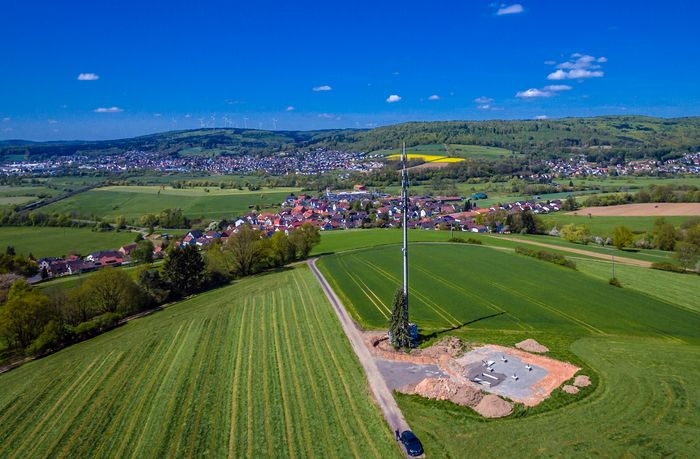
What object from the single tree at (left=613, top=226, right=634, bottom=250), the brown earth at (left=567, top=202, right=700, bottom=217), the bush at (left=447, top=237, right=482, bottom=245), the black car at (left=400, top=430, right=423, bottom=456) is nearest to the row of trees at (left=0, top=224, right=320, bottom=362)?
the bush at (left=447, top=237, right=482, bottom=245)

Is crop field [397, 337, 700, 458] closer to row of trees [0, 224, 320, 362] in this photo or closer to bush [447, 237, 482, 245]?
row of trees [0, 224, 320, 362]

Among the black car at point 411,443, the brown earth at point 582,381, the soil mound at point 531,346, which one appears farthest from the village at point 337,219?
the black car at point 411,443

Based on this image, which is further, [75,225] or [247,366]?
[75,225]

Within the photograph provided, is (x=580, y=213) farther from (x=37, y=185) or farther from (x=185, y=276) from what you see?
(x=37, y=185)

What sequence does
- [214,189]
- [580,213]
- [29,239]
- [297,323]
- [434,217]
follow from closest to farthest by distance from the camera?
[297,323]
[29,239]
[580,213]
[434,217]
[214,189]

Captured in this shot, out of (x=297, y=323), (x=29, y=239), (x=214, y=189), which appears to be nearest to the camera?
(x=297, y=323)

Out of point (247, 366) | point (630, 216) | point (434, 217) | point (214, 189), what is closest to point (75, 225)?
point (214, 189)
